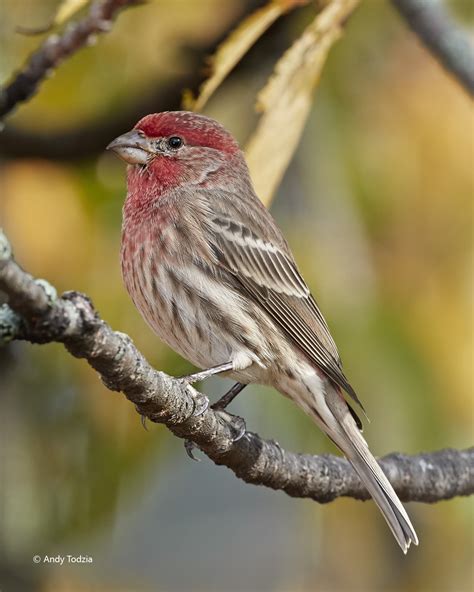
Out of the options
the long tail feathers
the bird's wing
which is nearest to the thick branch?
the bird's wing

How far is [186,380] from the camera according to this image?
269 centimetres

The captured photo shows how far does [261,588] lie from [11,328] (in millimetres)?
3728

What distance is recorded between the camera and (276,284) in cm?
338

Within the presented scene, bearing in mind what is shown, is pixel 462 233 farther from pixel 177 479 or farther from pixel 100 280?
pixel 177 479

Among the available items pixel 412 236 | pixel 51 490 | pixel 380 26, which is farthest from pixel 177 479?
pixel 380 26

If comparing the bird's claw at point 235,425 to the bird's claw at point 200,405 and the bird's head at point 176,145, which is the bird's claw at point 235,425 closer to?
the bird's claw at point 200,405

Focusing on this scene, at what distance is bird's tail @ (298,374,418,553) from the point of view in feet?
9.88

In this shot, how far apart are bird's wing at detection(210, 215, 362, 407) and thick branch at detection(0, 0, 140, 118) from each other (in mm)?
724

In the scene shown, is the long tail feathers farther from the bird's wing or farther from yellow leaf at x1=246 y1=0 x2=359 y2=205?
yellow leaf at x1=246 y1=0 x2=359 y2=205

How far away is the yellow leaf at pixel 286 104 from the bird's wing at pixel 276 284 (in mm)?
335

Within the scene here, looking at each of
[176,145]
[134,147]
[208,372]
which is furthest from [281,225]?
[208,372]

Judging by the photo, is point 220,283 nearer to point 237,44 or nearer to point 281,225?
point 281,225

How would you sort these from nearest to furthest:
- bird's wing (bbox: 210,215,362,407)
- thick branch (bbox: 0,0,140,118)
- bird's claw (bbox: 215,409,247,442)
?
bird's claw (bbox: 215,409,247,442)
thick branch (bbox: 0,0,140,118)
bird's wing (bbox: 210,215,362,407)

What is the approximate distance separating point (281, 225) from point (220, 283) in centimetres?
56
